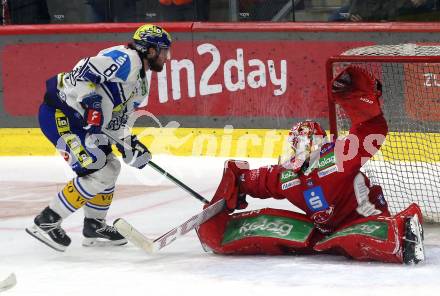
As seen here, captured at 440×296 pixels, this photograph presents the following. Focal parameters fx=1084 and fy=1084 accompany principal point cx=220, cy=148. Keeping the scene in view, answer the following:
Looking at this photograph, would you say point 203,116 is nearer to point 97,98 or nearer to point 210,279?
point 97,98

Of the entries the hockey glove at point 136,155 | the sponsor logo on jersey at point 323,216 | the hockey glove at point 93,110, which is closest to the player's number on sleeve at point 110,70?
the hockey glove at point 93,110

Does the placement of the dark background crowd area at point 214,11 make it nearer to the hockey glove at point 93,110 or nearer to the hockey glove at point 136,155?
the hockey glove at point 136,155

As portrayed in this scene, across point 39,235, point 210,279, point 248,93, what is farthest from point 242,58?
point 210,279

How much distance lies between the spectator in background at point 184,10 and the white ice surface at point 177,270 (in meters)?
2.47

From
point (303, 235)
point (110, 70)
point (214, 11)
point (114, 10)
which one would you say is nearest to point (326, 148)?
point (303, 235)

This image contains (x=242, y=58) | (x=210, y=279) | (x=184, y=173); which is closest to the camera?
(x=210, y=279)

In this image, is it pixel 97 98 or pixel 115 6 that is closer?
pixel 97 98

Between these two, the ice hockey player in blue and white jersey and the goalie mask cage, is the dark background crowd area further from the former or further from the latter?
the ice hockey player in blue and white jersey

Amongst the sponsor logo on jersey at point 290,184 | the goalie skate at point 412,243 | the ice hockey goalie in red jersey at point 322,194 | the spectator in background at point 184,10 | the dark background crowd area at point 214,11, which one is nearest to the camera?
the goalie skate at point 412,243

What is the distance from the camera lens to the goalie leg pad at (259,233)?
470 centimetres

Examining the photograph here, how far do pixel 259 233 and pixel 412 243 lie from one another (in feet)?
2.32

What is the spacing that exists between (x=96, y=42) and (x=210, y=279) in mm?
4378

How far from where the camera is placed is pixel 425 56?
530 cm

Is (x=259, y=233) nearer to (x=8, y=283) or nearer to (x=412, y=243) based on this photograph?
(x=412, y=243)
